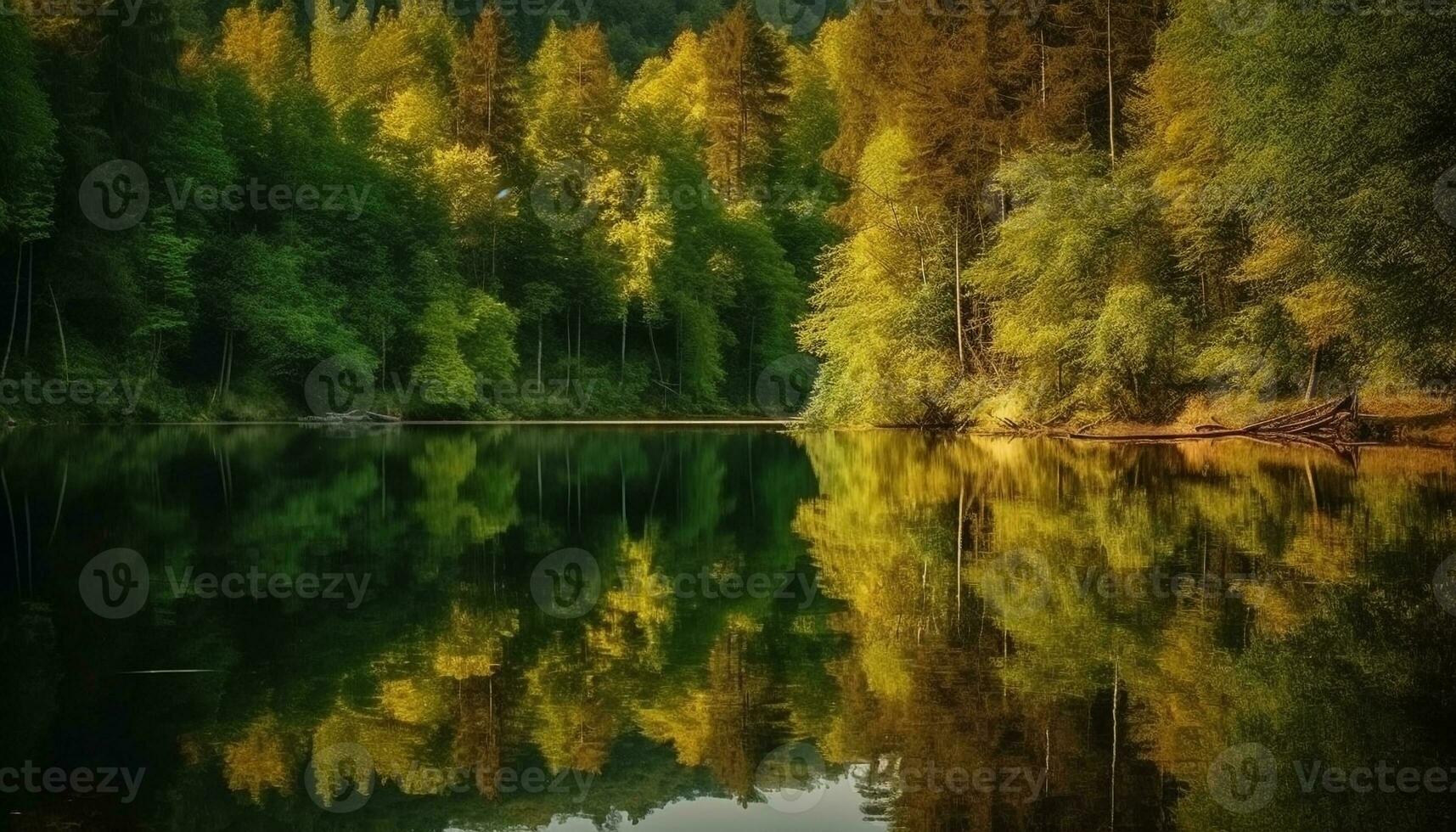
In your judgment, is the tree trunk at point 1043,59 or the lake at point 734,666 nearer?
the lake at point 734,666

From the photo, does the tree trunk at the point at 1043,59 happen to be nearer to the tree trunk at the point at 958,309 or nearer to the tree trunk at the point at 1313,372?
the tree trunk at the point at 958,309

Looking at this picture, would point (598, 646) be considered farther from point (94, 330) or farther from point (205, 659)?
point (94, 330)

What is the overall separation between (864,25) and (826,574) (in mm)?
41715

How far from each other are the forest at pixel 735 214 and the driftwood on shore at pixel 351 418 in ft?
4.36

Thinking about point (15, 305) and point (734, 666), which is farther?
point (15, 305)

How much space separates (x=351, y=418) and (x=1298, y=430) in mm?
33455

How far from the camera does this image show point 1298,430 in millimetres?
32094

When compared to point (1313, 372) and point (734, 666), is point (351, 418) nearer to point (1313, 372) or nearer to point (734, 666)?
point (1313, 372)

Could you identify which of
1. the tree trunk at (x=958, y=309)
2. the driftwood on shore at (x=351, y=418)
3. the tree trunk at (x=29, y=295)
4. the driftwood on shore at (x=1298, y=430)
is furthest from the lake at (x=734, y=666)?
the driftwood on shore at (x=351, y=418)

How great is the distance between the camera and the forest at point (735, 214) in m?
26.3

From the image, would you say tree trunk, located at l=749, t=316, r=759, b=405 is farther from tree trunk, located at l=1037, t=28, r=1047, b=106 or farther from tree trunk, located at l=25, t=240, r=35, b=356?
tree trunk, located at l=25, t=240, r=35, b=356

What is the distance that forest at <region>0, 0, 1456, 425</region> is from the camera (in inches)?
1034

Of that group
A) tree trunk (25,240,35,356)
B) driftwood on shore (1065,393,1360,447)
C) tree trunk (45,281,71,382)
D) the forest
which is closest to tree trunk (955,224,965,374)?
the forest

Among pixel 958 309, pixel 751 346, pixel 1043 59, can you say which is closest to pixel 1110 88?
pixel 1043 59
